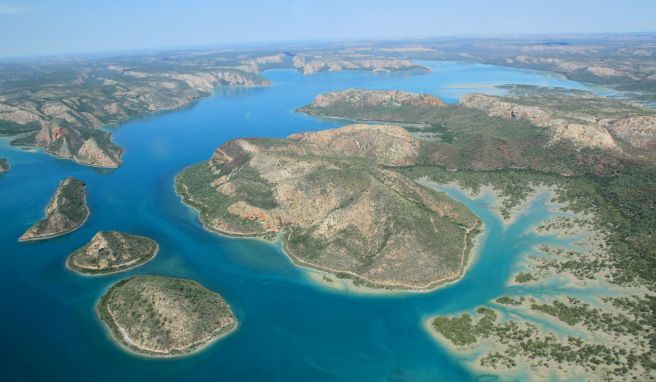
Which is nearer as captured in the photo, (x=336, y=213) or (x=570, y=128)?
(x=336, y=213)

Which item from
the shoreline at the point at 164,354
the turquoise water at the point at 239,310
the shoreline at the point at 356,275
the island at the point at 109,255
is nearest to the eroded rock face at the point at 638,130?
the turquoise water at the point at 239,310

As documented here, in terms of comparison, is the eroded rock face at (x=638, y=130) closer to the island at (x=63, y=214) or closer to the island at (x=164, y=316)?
the island at (x=164, y=316)

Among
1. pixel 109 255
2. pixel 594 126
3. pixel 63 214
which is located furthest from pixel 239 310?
pixel 594 126

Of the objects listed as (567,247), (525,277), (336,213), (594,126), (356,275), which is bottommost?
(356,275)

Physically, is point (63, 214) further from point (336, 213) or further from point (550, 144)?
point (550, 144)

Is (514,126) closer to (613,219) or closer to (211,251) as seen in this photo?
(613,219)

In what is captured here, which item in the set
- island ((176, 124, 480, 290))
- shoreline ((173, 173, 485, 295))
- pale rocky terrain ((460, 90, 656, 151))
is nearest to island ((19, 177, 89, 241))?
island ((176, 124, 480, 290))
